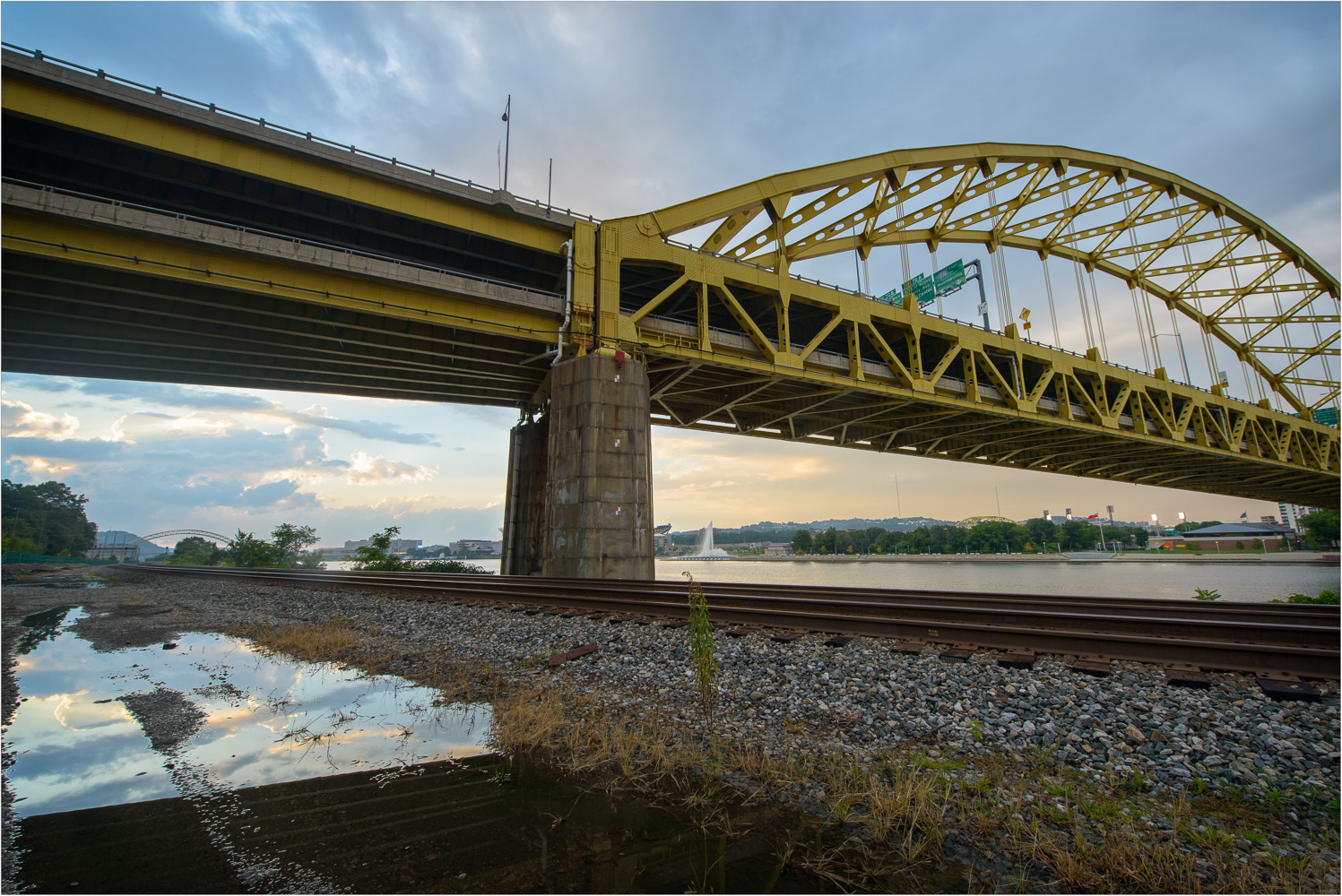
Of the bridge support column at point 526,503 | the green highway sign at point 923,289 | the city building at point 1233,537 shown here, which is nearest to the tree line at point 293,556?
the bridge support column at point 526,503

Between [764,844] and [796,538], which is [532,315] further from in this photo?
[796,538]

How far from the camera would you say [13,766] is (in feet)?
16.1

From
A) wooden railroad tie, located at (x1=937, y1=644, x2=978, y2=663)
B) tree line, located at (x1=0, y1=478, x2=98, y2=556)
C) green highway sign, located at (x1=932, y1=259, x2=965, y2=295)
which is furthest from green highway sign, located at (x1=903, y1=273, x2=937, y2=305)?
tree line, located at (x1=0, y1=478, x2=98, y2=556)

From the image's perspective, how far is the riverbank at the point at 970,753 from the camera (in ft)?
10.4

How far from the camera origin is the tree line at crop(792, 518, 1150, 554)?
125 metres

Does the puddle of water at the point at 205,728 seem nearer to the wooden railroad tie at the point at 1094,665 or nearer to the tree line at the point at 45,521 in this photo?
the wooden railroad tie at the point at 1094,665

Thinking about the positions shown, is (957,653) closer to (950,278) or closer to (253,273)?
(253,273)

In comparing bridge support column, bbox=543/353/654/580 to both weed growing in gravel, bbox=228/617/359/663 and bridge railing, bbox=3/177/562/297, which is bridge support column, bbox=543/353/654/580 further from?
weed growing in gravel, bbox=228/617/359/663

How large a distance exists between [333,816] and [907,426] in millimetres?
37233

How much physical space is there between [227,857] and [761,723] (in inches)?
166

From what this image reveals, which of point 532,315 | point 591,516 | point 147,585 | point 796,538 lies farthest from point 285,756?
point 796,538

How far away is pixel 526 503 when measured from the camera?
31.8m

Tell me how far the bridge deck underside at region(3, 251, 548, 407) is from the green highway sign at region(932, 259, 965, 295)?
2551cm

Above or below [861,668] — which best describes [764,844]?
below
